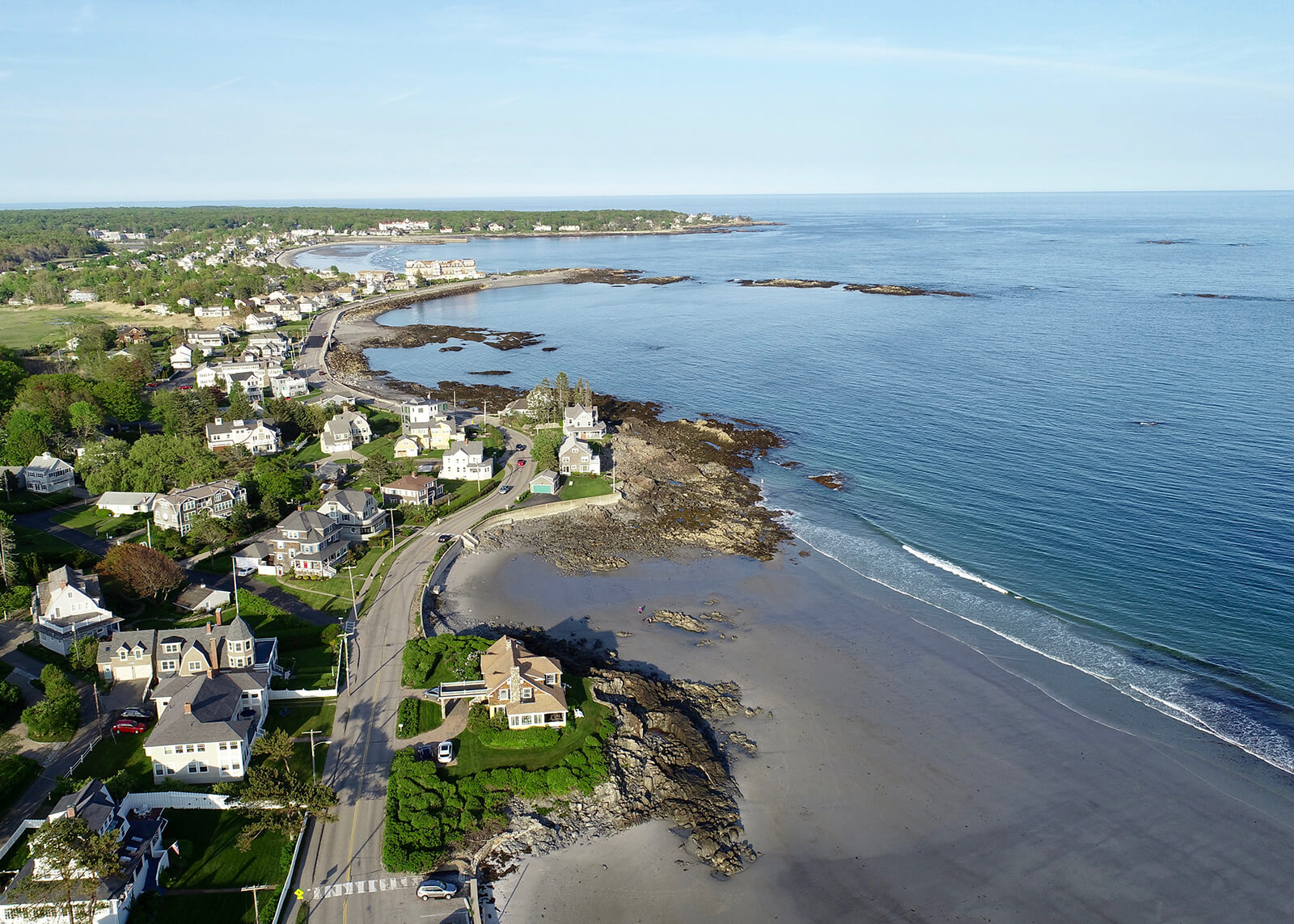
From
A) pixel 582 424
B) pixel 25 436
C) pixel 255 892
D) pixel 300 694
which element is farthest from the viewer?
pixel 582 424

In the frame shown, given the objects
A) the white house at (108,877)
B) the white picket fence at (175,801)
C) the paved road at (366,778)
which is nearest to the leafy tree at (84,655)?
the white picket fence at (175,801)

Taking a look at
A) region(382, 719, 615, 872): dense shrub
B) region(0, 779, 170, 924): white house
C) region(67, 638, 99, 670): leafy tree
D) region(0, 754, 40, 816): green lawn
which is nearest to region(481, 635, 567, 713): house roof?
region(382, 719, 615, 872): dense shrub

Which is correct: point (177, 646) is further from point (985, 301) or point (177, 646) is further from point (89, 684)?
point (985, 301)

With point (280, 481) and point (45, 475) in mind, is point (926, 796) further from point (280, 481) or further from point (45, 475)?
point (45, 475)

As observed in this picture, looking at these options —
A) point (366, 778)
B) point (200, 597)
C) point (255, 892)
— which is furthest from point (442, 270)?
point (255, 892)

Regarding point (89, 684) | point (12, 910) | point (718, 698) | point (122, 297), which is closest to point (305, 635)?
point (89, 684)

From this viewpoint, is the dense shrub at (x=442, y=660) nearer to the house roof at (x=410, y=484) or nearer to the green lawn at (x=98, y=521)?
the house roof at (x=410, y=484)
